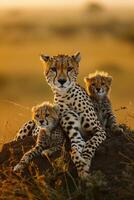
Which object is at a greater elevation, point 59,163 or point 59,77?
point 59,77

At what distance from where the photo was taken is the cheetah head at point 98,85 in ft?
26.1

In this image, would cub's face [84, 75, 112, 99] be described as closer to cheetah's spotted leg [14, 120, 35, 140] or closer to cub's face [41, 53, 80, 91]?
cub's face [41, 53, 80, 91]

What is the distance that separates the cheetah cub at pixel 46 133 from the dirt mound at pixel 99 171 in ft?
0.28

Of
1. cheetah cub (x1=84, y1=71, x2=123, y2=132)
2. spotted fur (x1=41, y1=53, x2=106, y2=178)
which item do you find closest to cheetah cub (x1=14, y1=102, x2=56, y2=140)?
spotted fur (x1=41, y1=53, x2=106, y2=178)

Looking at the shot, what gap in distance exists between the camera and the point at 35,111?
739 centimetres

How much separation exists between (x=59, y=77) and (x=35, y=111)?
39 centimetres

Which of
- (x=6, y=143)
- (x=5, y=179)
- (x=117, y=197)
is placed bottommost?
(x=117, y=197)

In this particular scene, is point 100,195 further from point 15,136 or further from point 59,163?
point 15,136

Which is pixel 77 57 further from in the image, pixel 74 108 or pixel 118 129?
pixel 118 129

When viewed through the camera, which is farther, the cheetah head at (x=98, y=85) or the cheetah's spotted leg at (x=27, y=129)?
the cheetah's spotted leg at (x=27, y=129)

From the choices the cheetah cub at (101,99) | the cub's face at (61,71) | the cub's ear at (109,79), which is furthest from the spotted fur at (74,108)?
the cub's ear at (109,79)

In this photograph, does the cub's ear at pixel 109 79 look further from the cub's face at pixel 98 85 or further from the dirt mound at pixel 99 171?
the dirt mound at pixel 99 171

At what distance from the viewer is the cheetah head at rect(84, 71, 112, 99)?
794cm

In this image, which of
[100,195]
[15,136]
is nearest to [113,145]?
[100,195]
